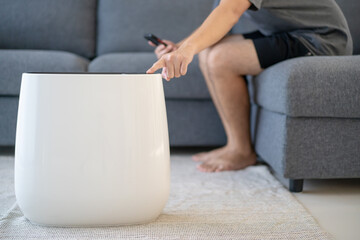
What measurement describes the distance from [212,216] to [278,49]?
0.73 m

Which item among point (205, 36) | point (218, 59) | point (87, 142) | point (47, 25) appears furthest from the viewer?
point (47, 25)

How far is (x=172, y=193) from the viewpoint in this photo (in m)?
1.41

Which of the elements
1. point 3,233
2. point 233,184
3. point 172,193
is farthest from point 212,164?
point 3,233

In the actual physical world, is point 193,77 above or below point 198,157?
above

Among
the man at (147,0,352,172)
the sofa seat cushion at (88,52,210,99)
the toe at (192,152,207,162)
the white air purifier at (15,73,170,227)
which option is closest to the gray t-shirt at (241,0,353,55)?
the man at (147,0,352,172)

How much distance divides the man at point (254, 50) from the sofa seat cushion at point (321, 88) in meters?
0.25

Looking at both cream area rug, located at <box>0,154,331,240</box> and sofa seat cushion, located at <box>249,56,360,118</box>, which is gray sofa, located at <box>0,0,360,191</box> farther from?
cream area rug, located at <box>0,154,331,240</box>

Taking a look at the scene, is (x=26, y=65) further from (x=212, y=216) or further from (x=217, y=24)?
(x=212, y=216)

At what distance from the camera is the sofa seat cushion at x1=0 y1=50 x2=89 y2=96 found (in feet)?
6.07

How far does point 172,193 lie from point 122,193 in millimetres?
410

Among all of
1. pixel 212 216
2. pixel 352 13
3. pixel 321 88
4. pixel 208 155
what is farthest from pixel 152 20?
pixel 212 216

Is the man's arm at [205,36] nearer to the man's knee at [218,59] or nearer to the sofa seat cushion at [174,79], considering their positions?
the man's knee at [218,59]

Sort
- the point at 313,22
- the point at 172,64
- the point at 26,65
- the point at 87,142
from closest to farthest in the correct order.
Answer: the point at 87,142 → the point at 172,64 → the point at 313,22 → the point at 26,65

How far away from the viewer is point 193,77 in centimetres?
190
